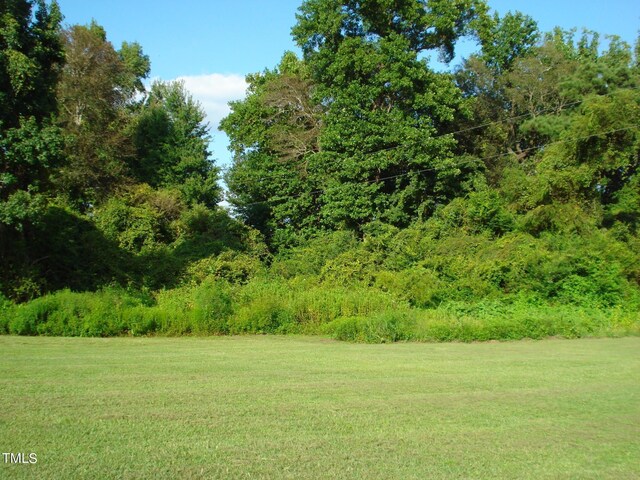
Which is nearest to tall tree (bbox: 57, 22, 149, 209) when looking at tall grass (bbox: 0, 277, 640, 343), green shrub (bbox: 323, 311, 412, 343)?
tall grass (bbox: 0, 277, 640, 343)

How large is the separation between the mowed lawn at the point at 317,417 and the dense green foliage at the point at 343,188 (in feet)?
25.4

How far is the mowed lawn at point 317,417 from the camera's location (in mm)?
5504

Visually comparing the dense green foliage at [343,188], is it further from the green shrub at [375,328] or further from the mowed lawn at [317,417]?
the mowed lawn at [317,417]

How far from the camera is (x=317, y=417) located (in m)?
7.29

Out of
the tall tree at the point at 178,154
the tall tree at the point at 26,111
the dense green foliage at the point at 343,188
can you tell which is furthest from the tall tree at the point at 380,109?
the tall tree at the point at 26,111

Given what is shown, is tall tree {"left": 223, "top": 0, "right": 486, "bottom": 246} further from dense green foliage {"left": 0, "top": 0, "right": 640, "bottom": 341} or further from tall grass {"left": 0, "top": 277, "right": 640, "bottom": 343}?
tall grass {"left": 0, "top": 277, "right": 640, "bottom": 343}

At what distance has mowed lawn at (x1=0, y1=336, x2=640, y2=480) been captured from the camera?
A: 18.1ft

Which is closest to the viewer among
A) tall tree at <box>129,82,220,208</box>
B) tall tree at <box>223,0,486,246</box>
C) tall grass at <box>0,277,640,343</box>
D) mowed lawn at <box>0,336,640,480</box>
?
mowed lawn at <box>0,336,640,480</box>

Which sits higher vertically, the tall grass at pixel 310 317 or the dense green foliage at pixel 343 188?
the dense green foliage at pixel 343 188

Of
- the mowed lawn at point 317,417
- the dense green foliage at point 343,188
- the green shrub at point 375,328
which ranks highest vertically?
the dense green foliage at point 343,188

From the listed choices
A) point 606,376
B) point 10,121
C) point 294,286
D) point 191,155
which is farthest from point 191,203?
point 606,376

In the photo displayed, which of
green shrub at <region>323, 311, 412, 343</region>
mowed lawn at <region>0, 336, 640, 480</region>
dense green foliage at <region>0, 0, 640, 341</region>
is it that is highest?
dense green foliage at <region>0, 0, 640, 341</region>

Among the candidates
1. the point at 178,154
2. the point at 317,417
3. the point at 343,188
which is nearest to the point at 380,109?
the point at 343,188

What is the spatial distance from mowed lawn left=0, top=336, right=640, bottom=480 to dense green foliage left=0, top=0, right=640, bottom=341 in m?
7.73
